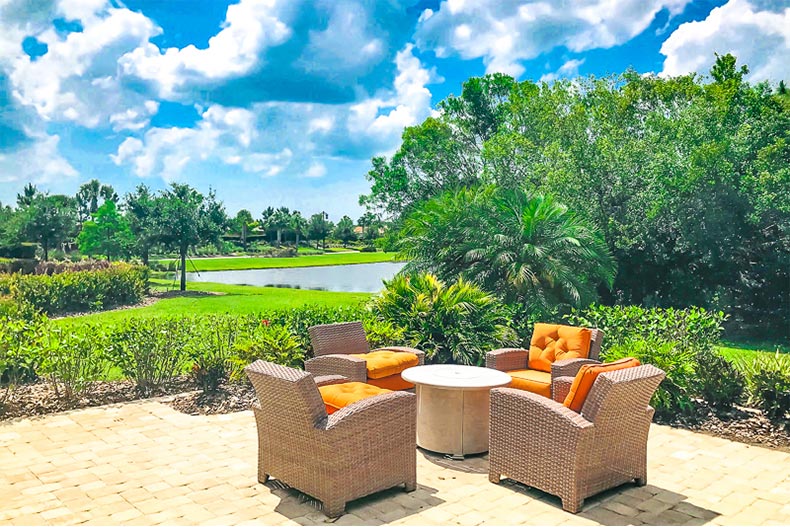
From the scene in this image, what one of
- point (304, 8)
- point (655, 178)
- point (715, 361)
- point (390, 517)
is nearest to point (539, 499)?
point (390, 517)

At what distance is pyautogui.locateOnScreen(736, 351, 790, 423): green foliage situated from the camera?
6148mm

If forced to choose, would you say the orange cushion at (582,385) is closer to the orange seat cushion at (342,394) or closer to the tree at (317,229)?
the orange seat cushion at (342,394)

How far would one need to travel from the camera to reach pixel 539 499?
4418 mm

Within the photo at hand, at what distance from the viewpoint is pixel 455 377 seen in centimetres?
550

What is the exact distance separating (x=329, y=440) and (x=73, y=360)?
4.14m

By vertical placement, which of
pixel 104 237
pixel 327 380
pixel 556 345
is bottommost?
pixel 327 380

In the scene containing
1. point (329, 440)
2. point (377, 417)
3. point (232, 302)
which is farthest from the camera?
point (232, 302)

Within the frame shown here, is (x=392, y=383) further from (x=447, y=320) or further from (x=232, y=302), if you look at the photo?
(x=232, y=302)

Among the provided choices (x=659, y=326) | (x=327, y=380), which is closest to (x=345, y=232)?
(x=659, y=326)

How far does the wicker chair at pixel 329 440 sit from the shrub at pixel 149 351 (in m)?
3.22

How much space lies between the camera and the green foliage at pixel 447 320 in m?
8.34

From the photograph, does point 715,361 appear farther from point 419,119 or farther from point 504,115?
point 419,119

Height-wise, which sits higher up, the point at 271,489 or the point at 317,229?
the point at 317,229

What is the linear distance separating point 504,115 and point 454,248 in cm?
2098
